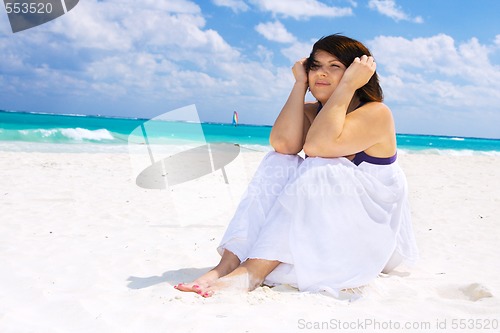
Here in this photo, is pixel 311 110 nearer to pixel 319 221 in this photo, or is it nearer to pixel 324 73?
pixel 324 73

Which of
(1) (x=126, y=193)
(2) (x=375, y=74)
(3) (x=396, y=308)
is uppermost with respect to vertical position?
(2) (x=375, y=74)

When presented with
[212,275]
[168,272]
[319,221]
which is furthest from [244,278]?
[168,272]

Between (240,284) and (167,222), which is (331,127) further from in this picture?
(167,222)

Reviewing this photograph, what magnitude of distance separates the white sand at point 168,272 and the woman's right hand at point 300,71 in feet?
3.93

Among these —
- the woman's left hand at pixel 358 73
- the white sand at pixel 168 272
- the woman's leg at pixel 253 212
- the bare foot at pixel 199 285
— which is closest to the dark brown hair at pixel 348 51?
the woman's left hand at pixel 358 73

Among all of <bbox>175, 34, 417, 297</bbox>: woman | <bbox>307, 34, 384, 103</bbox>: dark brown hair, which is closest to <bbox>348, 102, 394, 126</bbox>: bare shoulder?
<bbox>175, 34, 417, 297</bbox>: woman

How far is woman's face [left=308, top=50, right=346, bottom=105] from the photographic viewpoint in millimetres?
2758

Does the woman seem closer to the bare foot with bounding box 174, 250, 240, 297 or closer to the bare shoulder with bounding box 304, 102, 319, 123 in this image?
the bare foot with bounding box 174, 250, 240, 297

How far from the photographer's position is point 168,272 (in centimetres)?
305

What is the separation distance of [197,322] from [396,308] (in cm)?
97

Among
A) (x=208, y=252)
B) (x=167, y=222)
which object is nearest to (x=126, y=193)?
(x=167, y=222)

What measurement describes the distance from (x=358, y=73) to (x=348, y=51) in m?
0.18

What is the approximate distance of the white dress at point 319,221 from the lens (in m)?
2.49

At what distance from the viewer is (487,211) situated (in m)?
6.16
